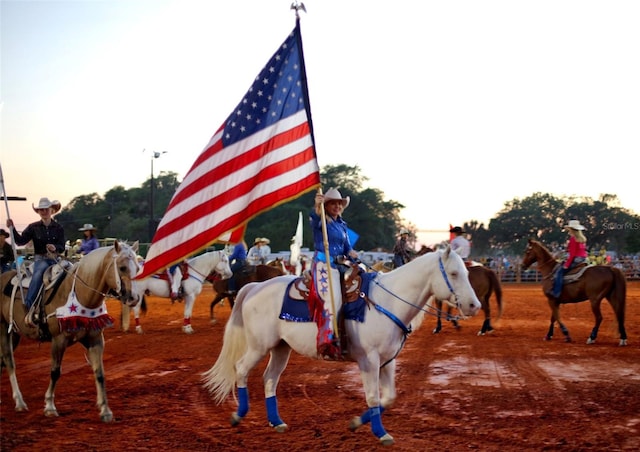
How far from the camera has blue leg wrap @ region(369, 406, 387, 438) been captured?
21.0 ft

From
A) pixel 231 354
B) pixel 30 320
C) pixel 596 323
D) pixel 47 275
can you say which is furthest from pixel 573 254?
pixel 30 320

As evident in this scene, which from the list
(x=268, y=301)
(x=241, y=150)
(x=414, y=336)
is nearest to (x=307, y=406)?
(x=268, y=301)

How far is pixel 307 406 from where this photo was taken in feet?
27.1

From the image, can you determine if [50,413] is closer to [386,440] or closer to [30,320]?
[30,320]

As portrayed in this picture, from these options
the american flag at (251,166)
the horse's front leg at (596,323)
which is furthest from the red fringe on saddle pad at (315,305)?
the horse's front leg at (596,323)

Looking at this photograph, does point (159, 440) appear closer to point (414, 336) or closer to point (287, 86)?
point (287, 86)

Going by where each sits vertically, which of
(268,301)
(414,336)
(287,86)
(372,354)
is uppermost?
(287,86)

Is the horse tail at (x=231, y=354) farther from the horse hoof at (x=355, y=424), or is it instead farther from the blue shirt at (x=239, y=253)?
the blue shirt at (x=239, y=253)

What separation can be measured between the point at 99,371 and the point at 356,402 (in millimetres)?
3485

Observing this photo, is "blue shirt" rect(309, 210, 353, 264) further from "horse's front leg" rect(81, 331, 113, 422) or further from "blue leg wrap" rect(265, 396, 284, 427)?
"horse's front leg" rect(81, 331, 113, 422)

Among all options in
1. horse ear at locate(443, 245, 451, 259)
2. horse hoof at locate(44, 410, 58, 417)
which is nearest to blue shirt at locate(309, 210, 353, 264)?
horse ear at locate(443, 245, 451, 259)

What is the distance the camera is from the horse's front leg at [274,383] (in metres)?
7.12

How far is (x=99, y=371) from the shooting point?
7836 mm

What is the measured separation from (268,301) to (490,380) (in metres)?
4.49
